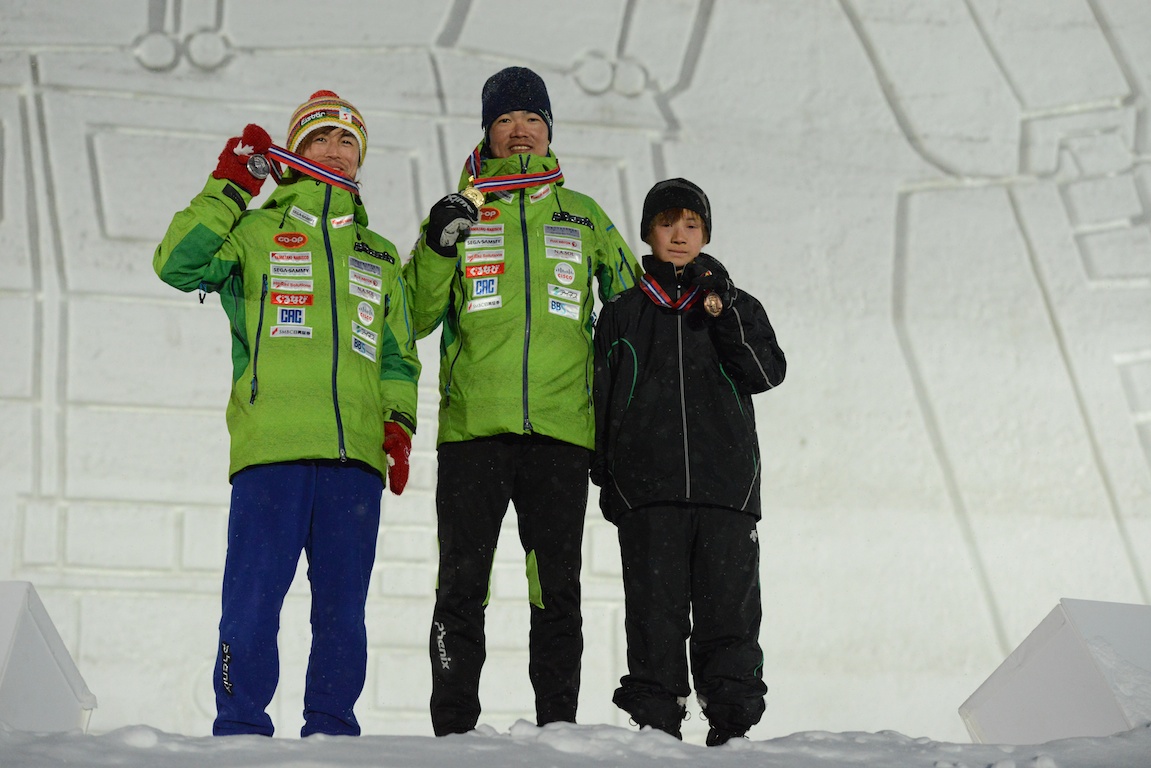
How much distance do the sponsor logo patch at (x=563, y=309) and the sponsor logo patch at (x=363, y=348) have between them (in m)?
0.33

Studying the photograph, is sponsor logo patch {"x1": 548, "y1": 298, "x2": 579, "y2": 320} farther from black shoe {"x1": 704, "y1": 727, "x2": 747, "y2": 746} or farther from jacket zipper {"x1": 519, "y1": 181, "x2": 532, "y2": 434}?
black shoe {"x1": 704, "y1": 727, "x2": 747, "y2": 746}

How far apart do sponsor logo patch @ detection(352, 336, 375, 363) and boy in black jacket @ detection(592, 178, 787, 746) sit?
0.41 meters

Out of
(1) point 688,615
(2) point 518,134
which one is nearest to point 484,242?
(2) point 518,134

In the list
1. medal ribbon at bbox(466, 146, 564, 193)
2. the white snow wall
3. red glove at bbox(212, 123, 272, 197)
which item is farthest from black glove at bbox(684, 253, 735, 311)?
the white snow wall

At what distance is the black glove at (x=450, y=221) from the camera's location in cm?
237

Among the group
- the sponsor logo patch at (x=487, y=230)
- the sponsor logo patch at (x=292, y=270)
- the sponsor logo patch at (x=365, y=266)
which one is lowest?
the sponsor logo patch at (x=292, y=270)

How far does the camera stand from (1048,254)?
14.0 ft

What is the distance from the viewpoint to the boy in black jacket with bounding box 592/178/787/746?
228 centimetres

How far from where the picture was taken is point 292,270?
2.34 m

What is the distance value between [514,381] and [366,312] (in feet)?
0.92

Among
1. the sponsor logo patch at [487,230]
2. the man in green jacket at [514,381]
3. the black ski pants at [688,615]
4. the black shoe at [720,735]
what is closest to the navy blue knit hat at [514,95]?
the man in green jacket at [514,381]

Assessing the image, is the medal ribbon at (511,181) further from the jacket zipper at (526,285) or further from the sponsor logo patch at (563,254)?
the sponsor logo patch at (563,254)

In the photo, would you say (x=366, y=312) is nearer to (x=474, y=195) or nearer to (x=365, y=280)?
(x=365, y=280)

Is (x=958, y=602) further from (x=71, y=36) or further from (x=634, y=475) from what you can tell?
(x=71, y=36)
